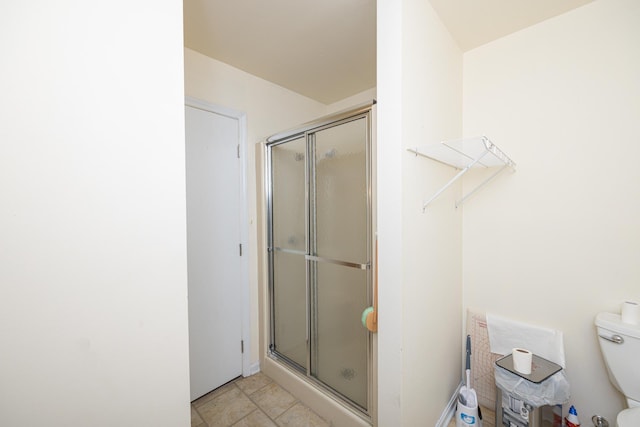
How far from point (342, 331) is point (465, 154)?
133cm

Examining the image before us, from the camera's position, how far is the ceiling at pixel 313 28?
1383mm

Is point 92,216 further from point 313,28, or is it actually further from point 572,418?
point 572,418

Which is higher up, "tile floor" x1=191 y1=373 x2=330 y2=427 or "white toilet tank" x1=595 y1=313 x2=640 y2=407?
"white toilet tank" x1=595 y1=313 x2=640 y2=407

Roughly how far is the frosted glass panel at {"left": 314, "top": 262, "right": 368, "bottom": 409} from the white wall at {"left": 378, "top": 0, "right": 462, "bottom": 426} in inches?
14.5

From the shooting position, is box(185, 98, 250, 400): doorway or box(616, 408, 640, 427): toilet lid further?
box(185, 98, 250, 400): doorway

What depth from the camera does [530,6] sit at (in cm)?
134

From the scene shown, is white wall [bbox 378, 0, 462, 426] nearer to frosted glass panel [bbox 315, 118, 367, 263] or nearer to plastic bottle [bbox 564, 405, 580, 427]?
frosted glass panel [bbox 315, 118, 367, 263]

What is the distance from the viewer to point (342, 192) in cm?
169

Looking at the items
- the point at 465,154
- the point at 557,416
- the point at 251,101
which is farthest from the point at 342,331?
the point at 251,101

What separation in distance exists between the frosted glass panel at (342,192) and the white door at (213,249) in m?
0.71

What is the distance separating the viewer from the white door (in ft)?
5.90

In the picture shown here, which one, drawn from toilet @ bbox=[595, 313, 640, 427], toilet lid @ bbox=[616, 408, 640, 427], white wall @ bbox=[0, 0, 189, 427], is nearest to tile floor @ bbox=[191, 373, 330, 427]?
white wall @ bbox=[0, 0, 189, 427]

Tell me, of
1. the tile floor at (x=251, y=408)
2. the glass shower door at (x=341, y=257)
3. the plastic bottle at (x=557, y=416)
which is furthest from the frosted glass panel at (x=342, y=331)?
the plastic bottle at (x=557, y=416)

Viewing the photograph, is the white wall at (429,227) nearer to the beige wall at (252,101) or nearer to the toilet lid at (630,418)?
the toilet lid at (630,418)
